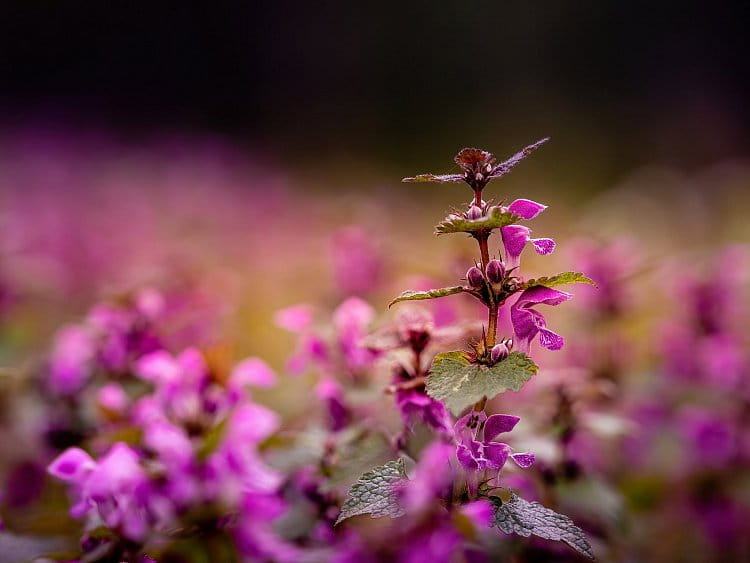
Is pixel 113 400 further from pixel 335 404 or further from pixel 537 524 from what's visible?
pixel 537 524

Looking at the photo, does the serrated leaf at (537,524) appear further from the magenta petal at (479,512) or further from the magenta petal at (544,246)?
the magenta petal at (544,246)

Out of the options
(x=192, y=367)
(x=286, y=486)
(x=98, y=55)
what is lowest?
(x=286, y=486)

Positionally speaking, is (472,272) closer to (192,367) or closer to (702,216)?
(192,367)

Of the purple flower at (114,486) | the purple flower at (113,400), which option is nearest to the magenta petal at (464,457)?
the purple flower at (114,486)

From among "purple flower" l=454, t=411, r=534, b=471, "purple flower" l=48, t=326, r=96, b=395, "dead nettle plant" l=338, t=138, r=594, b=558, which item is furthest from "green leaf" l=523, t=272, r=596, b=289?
"purple flower" l=48, t=326, r=96, b=395

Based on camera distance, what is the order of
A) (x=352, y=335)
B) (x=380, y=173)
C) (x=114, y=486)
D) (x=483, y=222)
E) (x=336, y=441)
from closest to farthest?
(x=483, y=222) < (x=114, y=486) < (x=336, y=441) < (x=352, y=335) < (x=380, y=173)

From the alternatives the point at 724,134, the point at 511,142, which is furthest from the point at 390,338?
the point at 724,134

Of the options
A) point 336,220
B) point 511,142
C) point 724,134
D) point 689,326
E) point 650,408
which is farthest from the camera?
point 724,134

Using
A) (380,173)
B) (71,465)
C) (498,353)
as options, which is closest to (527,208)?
(498,353)
